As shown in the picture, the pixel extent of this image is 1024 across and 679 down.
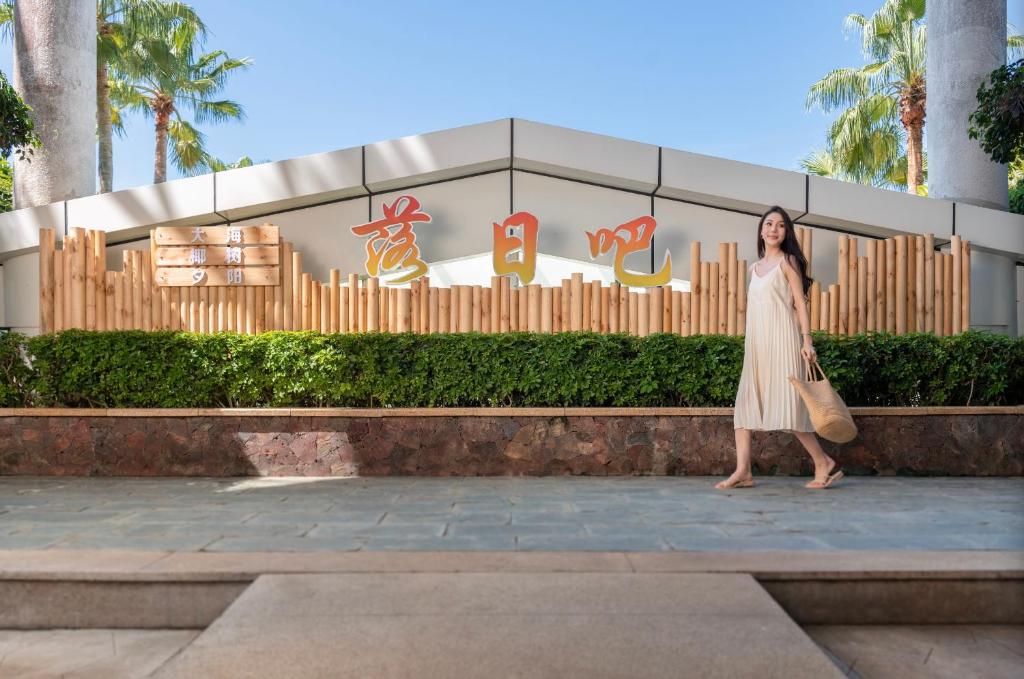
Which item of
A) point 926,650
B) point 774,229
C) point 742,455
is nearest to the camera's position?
point 926,650

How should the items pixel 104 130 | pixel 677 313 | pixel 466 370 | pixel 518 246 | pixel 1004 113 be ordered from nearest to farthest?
pixel 466 370 → pixel 1004 113 → pixel 677 313 → pixel 518 246 → pixel 104 130

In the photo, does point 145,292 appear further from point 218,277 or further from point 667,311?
point 667,311

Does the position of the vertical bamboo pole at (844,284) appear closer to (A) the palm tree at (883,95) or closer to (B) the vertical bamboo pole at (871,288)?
(B) the vertical bamboo pole at (871,288)

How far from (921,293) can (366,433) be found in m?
6.39

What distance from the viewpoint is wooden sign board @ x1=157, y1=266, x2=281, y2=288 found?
8719 millimetres

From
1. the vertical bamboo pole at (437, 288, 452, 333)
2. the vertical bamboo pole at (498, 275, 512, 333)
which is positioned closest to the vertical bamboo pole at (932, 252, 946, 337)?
the vertical bamboo pole at (498, 275, 512, 333)

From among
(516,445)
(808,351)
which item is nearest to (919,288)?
(808,351)

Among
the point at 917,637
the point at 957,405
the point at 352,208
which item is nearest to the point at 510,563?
the point at 917,637

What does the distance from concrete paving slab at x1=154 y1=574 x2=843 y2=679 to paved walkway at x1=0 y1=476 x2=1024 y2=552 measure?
0.75 m

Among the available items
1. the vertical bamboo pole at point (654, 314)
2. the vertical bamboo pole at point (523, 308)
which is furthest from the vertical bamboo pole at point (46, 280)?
the vertical bamboo pole at point (654, 314)

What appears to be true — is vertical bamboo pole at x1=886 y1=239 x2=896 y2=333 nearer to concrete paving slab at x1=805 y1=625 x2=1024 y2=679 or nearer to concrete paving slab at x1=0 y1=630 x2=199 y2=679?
concrete paving slab at x1=805 y1=625 x2=1024 y2=679

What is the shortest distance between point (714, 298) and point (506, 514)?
14.6ft

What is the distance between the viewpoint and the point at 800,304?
19.6 ft

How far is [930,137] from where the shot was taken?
37.6ft
